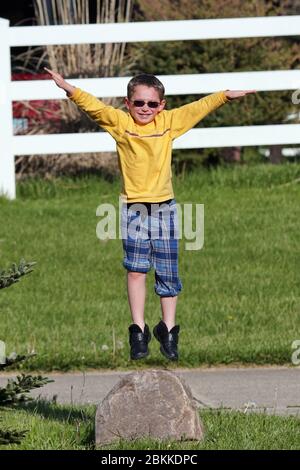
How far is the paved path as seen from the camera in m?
8.14

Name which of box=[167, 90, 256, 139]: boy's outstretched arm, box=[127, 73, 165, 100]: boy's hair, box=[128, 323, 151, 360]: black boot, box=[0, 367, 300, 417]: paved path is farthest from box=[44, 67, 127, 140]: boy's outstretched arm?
box=[0, 367, 300, 417]: paved path

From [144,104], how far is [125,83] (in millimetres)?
7182

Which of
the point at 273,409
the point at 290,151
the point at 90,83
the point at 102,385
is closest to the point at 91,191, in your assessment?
the point at 90,83

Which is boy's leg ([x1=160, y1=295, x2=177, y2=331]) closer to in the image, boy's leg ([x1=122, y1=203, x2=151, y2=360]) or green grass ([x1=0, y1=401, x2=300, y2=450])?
boy's leg ([x1=122, y1=203, x2=151, y2=360])

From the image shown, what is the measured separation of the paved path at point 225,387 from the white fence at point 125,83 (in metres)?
4.49

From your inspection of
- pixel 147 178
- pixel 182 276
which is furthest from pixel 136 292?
pixel 182 276

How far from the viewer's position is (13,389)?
Result: 602 cm

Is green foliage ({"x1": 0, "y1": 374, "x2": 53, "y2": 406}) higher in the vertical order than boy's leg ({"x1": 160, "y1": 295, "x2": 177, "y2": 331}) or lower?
lower

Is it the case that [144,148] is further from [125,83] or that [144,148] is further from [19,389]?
[125,83]

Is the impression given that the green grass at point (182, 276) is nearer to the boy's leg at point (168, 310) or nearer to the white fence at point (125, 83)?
the white fence at point (125, 83)

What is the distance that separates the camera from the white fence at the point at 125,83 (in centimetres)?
1331

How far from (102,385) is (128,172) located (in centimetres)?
275

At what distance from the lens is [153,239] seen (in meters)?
6.30

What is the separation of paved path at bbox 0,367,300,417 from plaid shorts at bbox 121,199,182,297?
5.25 ft
